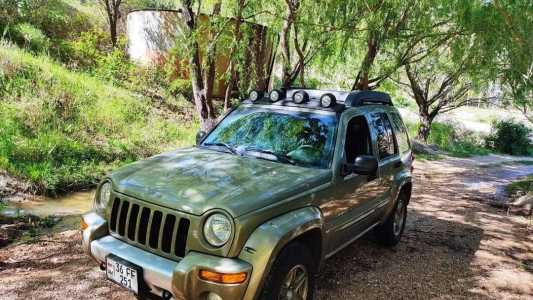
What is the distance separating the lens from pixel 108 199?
3482 mm

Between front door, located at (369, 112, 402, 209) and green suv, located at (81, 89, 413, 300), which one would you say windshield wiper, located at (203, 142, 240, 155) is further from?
front door, located at (369, 112, 402, 209)

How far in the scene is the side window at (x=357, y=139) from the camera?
4206 mm

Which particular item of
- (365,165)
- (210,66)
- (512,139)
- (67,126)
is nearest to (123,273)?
(365,165)

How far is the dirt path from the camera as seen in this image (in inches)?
158

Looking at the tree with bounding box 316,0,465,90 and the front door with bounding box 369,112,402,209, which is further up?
the tree with bounding box 316,0,465,90

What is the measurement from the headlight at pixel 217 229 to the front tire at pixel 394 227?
9.84 ft

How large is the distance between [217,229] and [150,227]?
0.53 m

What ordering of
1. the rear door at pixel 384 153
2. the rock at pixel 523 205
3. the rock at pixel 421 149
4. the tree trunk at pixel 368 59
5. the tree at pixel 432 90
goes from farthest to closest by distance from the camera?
1. the tree at pixel 432 90
2. the rock at pixel 421 149
3. the tree trunk at pixel 368 59
4. the rock at pixel 523 205
5. the rear door at pixel 384 153

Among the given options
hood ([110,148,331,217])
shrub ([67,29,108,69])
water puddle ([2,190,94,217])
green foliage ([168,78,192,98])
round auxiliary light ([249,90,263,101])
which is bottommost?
water puddle ([2,190,94,217])

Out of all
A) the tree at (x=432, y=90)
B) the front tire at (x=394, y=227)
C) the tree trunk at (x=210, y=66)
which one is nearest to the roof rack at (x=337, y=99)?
the front tire at (x=394, y=227)

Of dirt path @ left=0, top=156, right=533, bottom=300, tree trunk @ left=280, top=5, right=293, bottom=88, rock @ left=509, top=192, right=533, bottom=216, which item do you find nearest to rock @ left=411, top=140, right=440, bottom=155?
rock @ left=509, top=192, right=533, bottom=216

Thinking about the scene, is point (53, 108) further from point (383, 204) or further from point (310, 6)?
point (383, 204)

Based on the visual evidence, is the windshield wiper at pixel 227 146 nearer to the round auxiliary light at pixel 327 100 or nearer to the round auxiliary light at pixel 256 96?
the round auxiliary light at pixel 256 96

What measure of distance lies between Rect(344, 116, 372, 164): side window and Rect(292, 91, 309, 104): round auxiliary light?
1.65 ft
